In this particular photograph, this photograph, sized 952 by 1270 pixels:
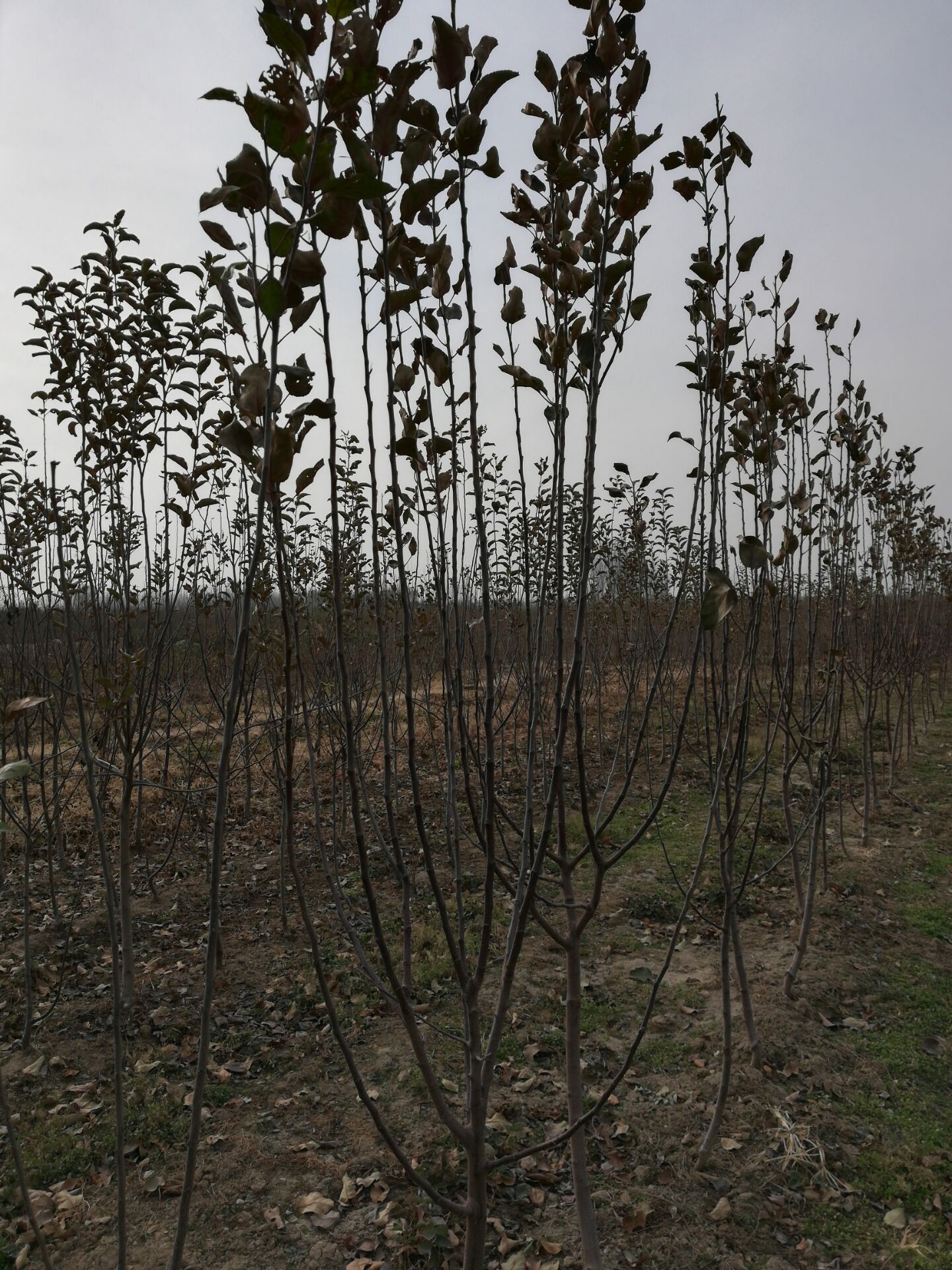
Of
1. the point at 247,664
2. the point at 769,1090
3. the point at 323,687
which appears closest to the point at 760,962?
the point at 769,1090

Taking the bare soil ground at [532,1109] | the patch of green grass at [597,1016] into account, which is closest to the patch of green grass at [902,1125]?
the bare soil ground at [532,1109]

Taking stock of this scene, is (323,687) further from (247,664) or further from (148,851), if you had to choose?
(148,851)

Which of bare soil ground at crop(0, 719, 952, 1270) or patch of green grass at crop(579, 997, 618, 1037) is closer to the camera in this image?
bare soil ground at crop(0, 719, 952, 1270)

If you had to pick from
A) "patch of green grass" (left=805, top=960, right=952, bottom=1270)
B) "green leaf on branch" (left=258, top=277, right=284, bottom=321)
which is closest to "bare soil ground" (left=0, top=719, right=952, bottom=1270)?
"patch of green grass" (left=805, top=960, right=952, bottom=1270)

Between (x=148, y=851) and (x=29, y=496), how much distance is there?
309 centimetres

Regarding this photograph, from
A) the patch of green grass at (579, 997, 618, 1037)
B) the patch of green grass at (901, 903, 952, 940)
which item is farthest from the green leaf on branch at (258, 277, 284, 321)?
the patch of green grass at (901, 903, 952, 940)

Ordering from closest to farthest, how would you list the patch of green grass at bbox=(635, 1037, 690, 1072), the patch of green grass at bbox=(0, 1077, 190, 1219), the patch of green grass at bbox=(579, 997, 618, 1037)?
the patch of green grass at bbox=(0, 1077, 190, 1219) → the patch of green grass at bbox=(635, 1037, 690, 1072) → the patch of green grass at bbox=(579, 997, 618, 1037)

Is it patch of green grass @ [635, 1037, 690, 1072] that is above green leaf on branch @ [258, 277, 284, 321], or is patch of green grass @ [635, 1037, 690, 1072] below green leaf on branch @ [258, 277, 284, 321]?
below

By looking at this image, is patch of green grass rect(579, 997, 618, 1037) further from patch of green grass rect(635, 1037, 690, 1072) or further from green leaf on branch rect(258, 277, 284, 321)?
green leaf on branch rect(258, 277, 284, 321)

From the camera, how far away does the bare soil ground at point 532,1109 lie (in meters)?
2.61

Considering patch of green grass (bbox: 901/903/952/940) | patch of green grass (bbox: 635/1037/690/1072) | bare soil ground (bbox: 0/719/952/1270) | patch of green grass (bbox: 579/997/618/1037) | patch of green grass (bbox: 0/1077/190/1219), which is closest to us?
bare soil ground (bbox: 0/719/952/1270)

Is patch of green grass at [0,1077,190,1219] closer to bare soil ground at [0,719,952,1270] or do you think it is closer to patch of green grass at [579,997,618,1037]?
bare soil ground at [0,719,952,1270]

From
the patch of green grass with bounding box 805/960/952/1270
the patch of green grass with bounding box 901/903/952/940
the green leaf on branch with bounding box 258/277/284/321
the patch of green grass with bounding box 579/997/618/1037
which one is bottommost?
the patch of green grass with bounding box 805/960/952/1270

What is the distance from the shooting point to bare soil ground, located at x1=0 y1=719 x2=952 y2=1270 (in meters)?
2.61
